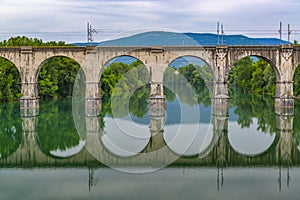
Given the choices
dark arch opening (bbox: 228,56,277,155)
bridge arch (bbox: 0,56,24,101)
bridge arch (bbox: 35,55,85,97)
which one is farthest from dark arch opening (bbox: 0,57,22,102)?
dark arch opening (bbox: 228,56,277,155)

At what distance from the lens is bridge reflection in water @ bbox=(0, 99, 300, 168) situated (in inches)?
754

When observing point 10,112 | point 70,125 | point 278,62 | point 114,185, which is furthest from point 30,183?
point 278,62

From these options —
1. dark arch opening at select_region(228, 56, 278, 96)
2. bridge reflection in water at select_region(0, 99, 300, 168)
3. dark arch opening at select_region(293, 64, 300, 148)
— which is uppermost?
dark arch opening at select_region(228, 56, 278, 96)

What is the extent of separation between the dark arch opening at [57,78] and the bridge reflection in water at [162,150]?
20.7 m

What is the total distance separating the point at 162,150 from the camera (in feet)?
71.5

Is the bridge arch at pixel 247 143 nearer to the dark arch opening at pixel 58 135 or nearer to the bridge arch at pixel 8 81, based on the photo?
the dark arch opening at pixel 58 135

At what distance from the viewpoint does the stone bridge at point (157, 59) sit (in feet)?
Result: 121

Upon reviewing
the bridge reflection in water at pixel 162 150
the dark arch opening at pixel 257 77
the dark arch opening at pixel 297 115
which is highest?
the dark arch opening at pixel 257 77

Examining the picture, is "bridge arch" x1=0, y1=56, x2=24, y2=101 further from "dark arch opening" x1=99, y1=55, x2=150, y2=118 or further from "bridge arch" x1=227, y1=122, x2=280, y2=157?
"bridge arch" x1=227, y1=122, x2=280, y2=157

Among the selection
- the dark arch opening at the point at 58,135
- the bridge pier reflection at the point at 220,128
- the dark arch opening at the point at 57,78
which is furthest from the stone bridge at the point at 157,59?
the dark arch opening at the point at 57,78

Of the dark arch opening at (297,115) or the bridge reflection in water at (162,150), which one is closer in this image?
the bridge reflection in water at (162,150)

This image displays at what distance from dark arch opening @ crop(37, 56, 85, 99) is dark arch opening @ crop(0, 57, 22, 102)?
2648 mm

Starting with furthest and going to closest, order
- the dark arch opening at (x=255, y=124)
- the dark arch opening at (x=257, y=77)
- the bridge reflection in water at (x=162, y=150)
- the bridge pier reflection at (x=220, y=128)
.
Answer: the dark arch opening at (x=257, y=77) → the dark arch opening at (x=255, y=124) → the bridge pier reflection at (x=220, y=128) → the bridge reflection in water at (x=162, y=150)

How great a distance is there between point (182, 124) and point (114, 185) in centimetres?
1590
